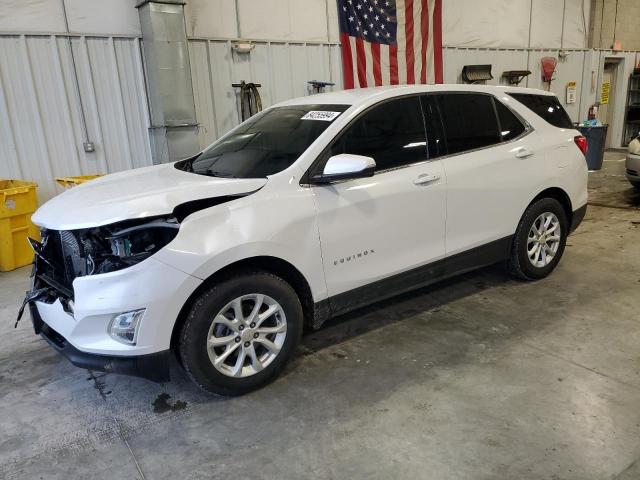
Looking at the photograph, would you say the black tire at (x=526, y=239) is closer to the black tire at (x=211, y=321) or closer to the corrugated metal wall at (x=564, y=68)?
the black tire at (x=211, y=321)

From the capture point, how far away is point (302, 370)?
313cm

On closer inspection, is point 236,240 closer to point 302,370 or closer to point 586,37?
point 302,370

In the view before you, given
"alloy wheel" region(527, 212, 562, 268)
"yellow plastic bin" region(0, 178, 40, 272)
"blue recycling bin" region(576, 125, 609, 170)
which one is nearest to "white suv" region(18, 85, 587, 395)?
"alloy wheel" region(527, 212, 562, 268)

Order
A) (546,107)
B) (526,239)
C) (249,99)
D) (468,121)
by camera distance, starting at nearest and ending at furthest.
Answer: (468,121)
(526,239)
(546,107)
(249,99)

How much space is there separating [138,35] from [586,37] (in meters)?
11.5

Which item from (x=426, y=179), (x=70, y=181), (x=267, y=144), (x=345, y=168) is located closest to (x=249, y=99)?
(x=70, y=181)

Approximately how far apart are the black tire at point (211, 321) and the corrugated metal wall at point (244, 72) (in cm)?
511

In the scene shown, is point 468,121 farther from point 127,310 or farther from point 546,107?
point 127,310

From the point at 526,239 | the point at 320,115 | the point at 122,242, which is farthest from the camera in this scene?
the point at 526,239

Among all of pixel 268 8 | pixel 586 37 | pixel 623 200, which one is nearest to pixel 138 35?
pixel 268 8

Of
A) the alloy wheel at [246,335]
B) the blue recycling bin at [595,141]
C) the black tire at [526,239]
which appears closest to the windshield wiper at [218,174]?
the alloy wheel at [246,335]

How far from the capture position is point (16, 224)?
557cm

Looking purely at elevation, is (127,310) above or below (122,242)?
below

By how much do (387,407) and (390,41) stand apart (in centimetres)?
789
